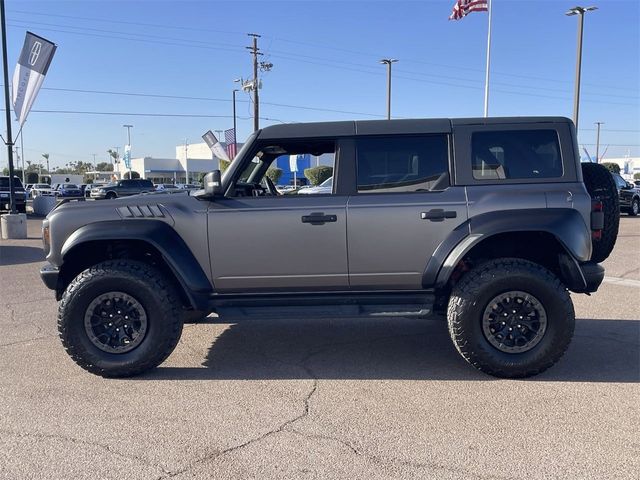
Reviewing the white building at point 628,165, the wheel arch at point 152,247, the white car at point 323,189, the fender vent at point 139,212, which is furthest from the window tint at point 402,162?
the white building at point 628,165

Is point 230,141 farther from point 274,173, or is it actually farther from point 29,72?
point 274,173

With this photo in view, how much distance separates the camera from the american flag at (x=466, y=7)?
22.4 m

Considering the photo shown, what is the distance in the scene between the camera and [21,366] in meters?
4.75

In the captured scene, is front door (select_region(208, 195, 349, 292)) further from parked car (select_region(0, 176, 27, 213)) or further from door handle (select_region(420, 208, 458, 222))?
parked car (select_region(0, 176, 27, 213))

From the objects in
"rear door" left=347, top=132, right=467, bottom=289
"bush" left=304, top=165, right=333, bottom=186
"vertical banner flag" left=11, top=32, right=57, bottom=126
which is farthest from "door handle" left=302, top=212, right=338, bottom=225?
"vertical banner flag" left=11, top=32, right=57, bottom=126

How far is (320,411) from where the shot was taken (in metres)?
3.80

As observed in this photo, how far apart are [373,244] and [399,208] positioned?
0.35m

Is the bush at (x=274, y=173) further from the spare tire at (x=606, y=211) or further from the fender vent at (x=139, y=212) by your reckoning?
the spare tire at (x=606, y=211)

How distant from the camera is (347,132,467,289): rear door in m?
4.35

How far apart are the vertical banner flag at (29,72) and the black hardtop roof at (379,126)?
12464mm

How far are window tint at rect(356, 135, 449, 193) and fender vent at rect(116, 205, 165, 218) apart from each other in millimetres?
1664

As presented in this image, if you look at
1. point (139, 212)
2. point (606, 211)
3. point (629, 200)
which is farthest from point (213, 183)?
point (629, 200)

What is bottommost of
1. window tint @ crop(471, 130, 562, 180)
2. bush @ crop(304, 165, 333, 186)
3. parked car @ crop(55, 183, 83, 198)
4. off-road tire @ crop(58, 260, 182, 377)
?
parked car @ crop(55, 183, 83, 198)

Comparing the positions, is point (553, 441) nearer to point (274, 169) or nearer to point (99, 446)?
point (99, 446)
